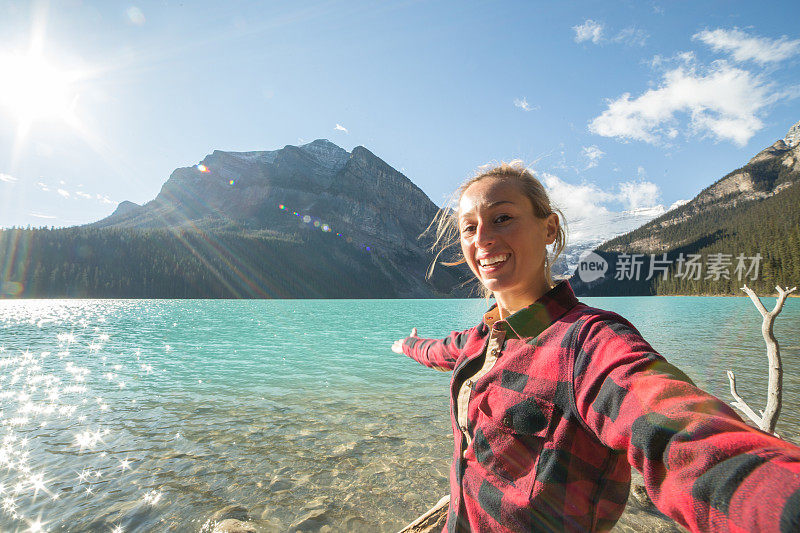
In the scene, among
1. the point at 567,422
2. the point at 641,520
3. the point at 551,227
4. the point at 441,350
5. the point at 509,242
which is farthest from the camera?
the point at 641,520

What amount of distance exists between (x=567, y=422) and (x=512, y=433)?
11.6 inches

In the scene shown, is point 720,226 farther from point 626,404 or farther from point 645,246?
point 626,404

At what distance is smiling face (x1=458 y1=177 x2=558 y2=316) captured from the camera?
1902 millimetres

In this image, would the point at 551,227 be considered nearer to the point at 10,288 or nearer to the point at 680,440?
the point at 680,440

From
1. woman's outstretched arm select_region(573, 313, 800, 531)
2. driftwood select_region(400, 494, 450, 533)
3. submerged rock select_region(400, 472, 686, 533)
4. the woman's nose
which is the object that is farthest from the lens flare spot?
woman's outstretched arm select_region(573, 313, 800, 531)

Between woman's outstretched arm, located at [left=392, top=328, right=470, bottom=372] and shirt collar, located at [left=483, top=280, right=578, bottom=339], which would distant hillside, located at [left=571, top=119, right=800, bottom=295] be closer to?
woman's outstretched arm, located at [left=392, top=328, right=470, bottom=372]

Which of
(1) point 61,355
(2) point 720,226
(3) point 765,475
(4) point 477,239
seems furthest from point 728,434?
(2) point 720,226

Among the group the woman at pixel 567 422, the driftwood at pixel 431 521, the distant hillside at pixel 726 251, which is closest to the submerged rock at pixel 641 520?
the driftwood at pixel 431 521

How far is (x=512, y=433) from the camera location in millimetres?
1566

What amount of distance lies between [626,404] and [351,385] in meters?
13.8

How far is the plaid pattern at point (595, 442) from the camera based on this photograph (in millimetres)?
788

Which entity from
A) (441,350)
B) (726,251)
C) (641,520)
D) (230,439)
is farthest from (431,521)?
(726,251)

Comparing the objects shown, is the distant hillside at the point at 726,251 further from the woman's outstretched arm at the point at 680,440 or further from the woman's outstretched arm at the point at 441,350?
the woman's outstretched arm at the point at 680,440

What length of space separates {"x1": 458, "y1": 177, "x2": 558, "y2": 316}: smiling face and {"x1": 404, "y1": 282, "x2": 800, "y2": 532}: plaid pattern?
201mm
